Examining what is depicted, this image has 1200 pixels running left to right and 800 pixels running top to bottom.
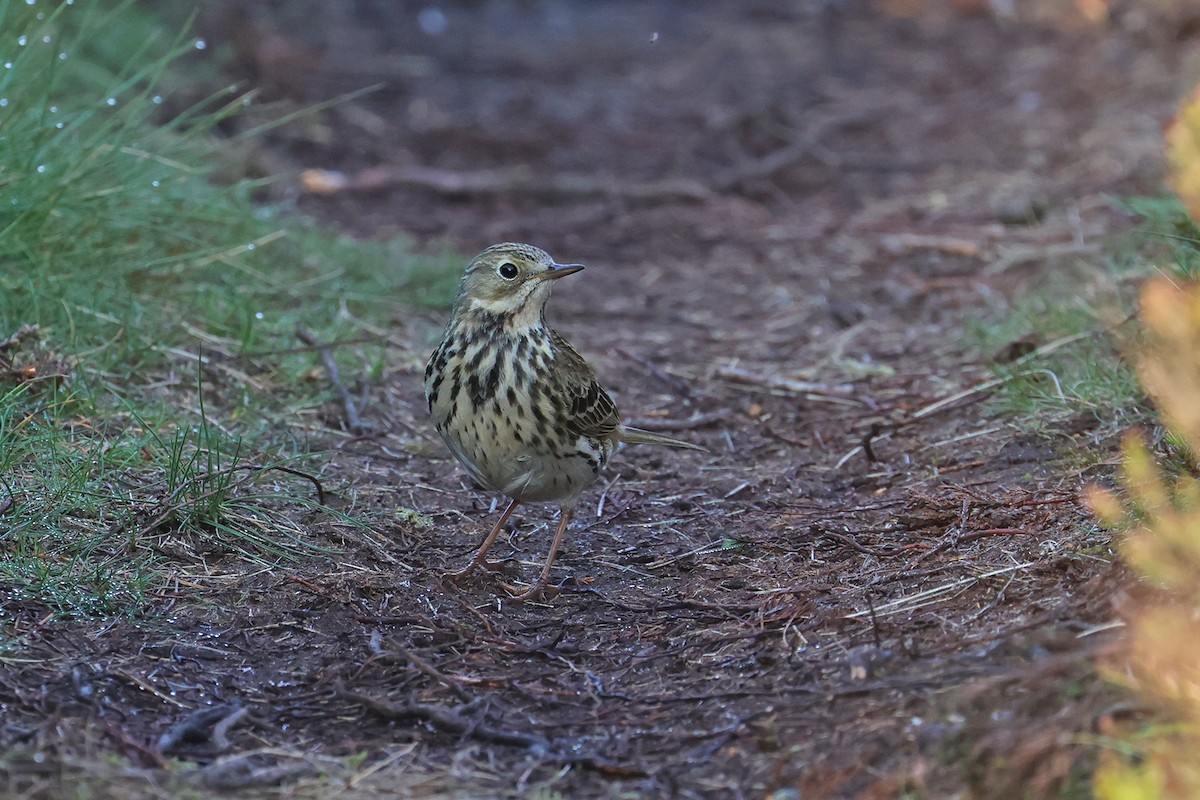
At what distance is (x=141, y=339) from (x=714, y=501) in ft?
8.67

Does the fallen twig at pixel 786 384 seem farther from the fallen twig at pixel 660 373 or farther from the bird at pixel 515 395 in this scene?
the bird at pixel 515 395

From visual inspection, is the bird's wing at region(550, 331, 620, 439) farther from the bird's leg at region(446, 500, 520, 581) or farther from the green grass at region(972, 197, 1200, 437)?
the green grass at region(972, 197, 1200, 437)

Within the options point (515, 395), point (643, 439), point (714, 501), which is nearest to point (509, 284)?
→ point (515, 395)

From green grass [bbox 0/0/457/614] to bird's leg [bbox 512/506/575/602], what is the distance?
752 millimetres

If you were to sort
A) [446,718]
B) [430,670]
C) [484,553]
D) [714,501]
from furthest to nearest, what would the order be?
[714,501], [484,553], [430,670], [446,718]

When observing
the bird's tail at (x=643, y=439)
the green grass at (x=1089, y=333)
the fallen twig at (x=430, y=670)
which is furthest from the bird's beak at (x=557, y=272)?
the green grass at (x=1089, y=333)

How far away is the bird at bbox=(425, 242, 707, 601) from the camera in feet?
16.3

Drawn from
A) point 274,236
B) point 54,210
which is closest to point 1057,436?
point 274,236

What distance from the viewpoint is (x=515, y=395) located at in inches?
196

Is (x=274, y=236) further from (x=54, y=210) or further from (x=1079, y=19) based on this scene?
(x=1079, y=19)

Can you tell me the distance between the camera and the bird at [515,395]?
496cm

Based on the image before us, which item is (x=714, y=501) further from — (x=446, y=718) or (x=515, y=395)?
(x=446, y=718)

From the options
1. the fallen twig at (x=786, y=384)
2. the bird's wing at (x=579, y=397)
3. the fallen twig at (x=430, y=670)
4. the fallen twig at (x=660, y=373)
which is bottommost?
the fallen twig at (x=786, y=384)

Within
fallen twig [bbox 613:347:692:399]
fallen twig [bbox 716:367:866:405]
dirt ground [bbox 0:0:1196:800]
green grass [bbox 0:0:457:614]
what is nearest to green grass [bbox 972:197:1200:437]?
dirt ground [bbox 0:0:1196:800]
